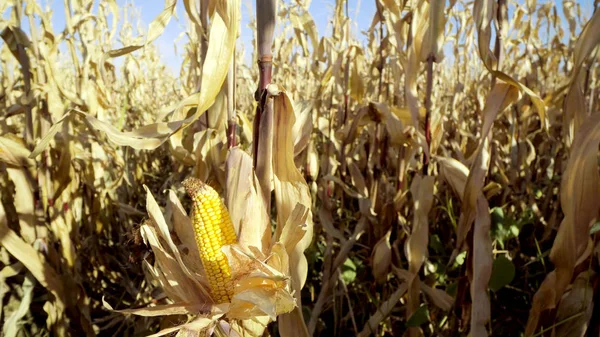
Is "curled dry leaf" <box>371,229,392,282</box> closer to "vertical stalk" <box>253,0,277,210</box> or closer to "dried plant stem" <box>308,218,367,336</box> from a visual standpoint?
"dried plant stem" <box>308,218,367,336</box>

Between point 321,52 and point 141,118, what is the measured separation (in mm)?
2937

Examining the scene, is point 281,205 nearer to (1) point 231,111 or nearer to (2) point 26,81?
(1) point 231,111

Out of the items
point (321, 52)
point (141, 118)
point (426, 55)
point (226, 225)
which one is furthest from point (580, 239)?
point (141, 118)

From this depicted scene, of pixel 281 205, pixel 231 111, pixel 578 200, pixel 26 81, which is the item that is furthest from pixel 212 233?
pixel 26 81

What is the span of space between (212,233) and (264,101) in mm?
260

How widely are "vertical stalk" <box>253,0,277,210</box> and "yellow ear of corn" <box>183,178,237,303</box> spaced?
0.09 meters

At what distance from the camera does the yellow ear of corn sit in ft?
2.39

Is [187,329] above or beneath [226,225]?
beneath

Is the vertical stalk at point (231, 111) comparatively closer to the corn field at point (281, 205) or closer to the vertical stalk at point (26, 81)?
the corn field at point (281, 205)

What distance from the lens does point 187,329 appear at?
2.19ft

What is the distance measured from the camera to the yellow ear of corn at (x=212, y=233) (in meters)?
0.73

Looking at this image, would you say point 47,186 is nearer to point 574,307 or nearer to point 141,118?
point 574,307

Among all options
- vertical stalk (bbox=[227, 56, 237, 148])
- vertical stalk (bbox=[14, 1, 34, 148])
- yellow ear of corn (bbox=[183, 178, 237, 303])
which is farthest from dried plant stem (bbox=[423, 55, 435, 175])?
vertical stalk (bbox=[14, 1, 34, 148])

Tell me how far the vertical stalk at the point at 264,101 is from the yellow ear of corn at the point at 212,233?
0.30 ft
